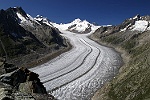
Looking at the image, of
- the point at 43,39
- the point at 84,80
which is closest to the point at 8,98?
the point at 84,80

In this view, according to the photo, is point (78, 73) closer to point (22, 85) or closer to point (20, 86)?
point (22, 85)

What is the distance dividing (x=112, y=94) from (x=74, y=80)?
18080 millimetres

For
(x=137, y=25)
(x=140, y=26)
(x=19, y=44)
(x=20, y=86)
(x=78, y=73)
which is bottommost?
(x=20, y=86)

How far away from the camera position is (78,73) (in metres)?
72.4

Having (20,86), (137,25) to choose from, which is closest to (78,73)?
(20,86)

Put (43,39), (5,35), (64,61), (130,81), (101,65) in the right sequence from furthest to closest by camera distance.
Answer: (43,39) → (5,35) → (64,61) → (101,65) → (130,81)

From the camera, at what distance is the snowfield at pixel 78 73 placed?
56.0 metres

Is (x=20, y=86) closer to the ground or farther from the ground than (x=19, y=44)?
closer to the ground

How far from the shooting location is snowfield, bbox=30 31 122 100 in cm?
5599

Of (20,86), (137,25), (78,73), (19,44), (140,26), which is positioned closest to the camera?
(20,86)

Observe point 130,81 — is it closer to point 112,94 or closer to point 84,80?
point 112,94

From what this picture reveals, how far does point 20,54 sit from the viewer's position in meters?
95.2

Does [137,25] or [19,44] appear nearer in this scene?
[19,44]

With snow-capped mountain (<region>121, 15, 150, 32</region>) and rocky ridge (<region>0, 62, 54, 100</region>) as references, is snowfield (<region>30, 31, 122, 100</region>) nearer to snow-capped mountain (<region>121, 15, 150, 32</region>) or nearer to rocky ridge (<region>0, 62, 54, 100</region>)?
rocky ridge (<region>0, 62, 54, 100</region>)
